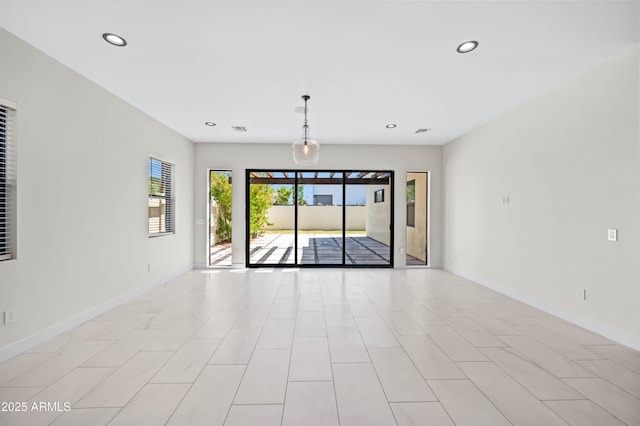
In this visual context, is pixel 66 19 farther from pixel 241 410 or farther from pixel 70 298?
pixel 241 410

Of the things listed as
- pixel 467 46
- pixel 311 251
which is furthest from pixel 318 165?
pixel 467 46

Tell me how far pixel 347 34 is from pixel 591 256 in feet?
11.2

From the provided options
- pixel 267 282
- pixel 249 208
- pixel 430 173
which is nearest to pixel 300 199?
pixel 249 208

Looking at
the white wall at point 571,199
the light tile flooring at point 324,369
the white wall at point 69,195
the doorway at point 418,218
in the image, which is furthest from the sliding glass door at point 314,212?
the light tile flooring at point 324,369

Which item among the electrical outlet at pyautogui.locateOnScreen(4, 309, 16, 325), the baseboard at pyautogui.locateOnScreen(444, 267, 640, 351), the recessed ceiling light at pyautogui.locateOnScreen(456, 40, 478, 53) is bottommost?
the baseboard at pyautogui.locateOnScreen(444, 267, 640, 351)

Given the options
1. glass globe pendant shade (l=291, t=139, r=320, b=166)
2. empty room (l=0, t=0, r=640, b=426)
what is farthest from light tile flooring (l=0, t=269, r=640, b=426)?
glass globe pendant shade (l=291, t=139, r=320, b=166)

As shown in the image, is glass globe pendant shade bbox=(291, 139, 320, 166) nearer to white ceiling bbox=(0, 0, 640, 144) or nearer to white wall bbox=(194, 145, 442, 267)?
white ceiling bbox=(0, 0, 640, 144)

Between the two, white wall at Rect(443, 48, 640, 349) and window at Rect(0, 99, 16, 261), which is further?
white wall at Rect(443, 48, 640, 349)

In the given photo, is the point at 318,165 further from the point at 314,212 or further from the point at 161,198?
the point at 161,198

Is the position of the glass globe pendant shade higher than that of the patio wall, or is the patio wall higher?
the glass globe pendant shade

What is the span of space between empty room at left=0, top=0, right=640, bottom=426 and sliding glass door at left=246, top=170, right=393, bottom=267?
4.45 ft

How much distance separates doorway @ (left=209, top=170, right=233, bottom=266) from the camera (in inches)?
277

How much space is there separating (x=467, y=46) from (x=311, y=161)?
2031mm

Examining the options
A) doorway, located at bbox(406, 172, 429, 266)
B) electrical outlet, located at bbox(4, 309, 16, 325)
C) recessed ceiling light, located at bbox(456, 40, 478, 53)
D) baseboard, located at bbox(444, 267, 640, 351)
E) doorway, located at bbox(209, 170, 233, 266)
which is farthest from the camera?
doorway, located at bbox(406, 172, 429, 266)
